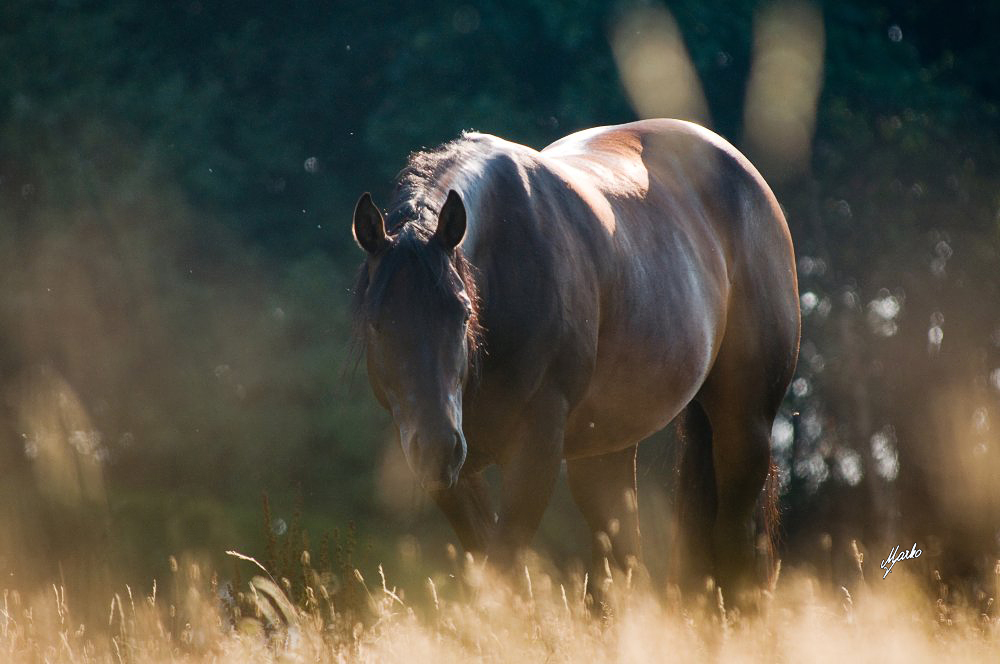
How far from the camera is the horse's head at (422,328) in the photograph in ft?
11.7

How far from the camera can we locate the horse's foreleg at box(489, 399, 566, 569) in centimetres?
417

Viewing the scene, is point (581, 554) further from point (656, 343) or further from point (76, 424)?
point (656, 343)

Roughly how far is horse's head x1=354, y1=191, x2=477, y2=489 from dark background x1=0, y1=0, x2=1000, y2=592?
563 centimetres

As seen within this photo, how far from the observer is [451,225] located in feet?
12.3

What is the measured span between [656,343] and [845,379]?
5651mm

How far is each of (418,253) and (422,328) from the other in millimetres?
244

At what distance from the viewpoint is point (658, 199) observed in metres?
5.30

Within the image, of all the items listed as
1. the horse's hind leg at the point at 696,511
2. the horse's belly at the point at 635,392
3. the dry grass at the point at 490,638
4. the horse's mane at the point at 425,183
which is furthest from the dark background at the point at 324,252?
the dry grass at the point at 490,638

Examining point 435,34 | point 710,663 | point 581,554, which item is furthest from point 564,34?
point 710,663

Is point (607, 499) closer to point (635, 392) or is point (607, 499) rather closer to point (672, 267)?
point (635, 392)

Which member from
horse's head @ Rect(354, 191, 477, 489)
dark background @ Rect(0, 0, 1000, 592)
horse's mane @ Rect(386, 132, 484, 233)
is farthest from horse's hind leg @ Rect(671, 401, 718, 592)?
dark background @ Rect(0, 0, 1000, 592)

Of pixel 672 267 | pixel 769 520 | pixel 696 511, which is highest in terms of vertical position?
pixel 672 267

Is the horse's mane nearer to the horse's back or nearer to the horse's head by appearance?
the horse's head

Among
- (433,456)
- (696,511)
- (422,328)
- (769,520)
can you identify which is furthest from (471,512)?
(769,520)
